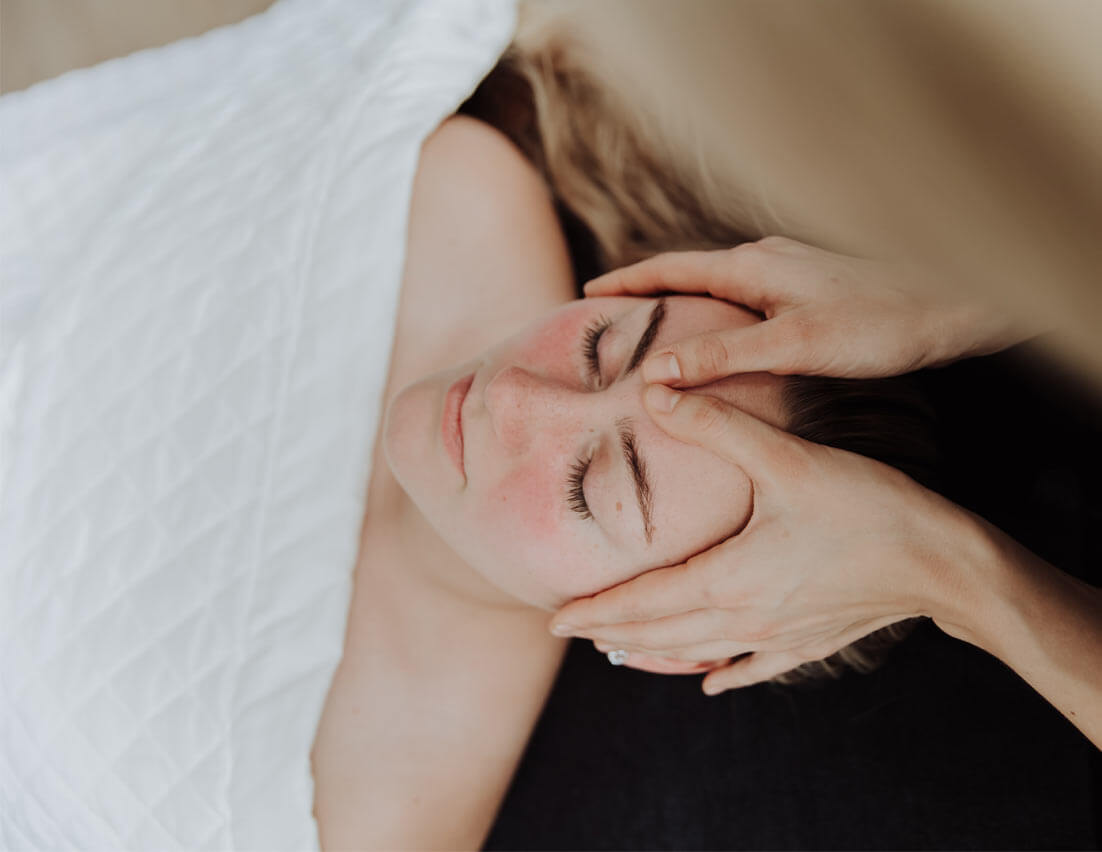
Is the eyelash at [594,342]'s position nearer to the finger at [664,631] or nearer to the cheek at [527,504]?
the cheek at [527,504]

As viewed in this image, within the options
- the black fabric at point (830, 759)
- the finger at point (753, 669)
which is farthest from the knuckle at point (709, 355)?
the black fabric at point (830, 759)

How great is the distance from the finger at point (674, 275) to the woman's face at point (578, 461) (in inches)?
1.1

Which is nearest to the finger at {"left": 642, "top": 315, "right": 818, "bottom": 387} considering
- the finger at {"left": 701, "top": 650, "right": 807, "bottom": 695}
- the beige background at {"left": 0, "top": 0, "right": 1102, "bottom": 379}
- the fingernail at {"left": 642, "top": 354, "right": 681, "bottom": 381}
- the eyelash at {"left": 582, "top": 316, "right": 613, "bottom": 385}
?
the fingernail at {"left": 642, "top": 354, "right": 681, "bottom": 381}

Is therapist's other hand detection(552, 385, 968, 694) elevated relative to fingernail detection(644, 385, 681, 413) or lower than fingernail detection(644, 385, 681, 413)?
lower

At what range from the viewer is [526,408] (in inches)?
38.8

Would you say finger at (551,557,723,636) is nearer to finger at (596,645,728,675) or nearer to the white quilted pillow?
finger at (596,645,728,675)

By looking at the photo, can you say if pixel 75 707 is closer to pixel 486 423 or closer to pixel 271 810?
pixel 271 810

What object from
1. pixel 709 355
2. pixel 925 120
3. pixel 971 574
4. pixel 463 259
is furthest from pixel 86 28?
pixel 925 120

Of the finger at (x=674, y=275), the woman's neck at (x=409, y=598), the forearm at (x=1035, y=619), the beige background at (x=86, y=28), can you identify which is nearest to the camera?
the forearm at (x=1035, y=619)

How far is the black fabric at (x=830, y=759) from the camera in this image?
1.37m

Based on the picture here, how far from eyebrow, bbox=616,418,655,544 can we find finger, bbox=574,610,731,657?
116 millimetres

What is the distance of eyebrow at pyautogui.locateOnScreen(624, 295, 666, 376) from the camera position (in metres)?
0.99

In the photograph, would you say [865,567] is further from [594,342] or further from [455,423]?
[455,423]

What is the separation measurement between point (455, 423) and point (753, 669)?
18.1 inches
